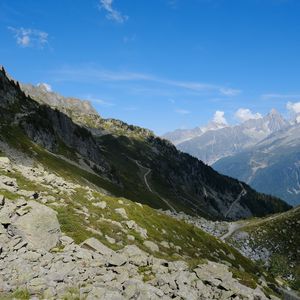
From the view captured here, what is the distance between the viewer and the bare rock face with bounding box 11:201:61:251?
2862 centimetres

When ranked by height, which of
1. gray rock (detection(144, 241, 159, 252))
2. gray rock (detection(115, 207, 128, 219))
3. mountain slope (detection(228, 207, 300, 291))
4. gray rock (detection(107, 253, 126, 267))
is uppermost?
gray rock (detection(115, 207, 128, 219))

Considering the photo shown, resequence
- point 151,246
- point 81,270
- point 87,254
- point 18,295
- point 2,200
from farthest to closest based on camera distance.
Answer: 1. point 151,246
2. point 2,200
3. point 87,254
4. point 81,270
5. point 18,295

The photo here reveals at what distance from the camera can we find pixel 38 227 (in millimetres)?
29594

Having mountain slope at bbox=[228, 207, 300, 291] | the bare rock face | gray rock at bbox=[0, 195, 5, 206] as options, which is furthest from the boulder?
mountain slope at bbox=[228, 207, 300, 291]

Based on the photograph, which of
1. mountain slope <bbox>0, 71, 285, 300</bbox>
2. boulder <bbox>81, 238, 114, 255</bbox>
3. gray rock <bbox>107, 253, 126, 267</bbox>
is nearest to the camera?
mountain slope <bbox>0, 71, 285, 300</bbox>

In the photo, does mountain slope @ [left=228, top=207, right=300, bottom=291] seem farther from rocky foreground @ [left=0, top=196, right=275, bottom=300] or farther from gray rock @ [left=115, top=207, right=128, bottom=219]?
rocky foreground @ [left=0, top=196, right=275, bottom=300]

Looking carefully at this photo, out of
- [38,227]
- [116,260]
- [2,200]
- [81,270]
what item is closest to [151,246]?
[116,260]

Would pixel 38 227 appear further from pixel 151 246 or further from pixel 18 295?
pixel 151 246

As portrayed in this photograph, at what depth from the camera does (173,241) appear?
4938 centimetres

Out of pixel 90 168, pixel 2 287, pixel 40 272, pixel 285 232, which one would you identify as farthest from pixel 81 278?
pixel 90 168

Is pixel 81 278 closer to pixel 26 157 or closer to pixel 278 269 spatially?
pixel 278 269

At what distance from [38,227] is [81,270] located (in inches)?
256

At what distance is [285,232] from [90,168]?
9002 cm

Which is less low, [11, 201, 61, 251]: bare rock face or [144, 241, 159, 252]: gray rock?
[11, 201, 61, 251]: bare rock face
